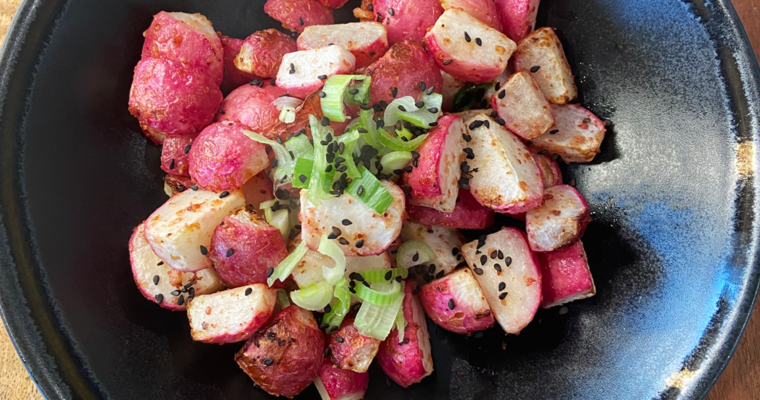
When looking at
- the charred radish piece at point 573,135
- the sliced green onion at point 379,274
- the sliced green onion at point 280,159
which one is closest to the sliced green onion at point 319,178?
the sliced green onion at point 280,159

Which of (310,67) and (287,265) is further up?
(310,67)

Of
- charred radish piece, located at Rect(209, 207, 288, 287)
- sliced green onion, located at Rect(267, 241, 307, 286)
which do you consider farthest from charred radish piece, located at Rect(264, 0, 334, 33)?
sliced green onion, located at Rect(267, 241, 307, 286)

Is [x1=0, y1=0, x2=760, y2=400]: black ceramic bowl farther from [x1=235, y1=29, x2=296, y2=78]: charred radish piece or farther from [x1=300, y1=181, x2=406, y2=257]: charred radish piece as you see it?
[x1=300, y1=181, x2=406, y2=257]: charred radish piece

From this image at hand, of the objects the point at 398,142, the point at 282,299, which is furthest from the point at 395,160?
the point at 282,299

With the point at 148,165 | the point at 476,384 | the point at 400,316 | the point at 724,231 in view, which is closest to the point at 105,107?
the point at 148,165

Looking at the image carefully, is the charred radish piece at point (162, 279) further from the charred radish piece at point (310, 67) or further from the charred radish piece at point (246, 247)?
the charred radish piece at point (310, 67)

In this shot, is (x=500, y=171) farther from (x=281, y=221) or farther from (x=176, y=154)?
(x=176, y=154)
